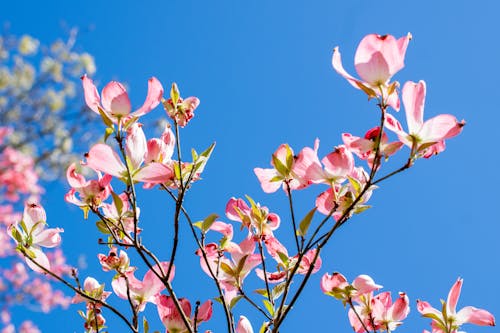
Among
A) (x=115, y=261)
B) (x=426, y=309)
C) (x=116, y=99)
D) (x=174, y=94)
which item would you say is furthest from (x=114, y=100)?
(x=426, y=309)

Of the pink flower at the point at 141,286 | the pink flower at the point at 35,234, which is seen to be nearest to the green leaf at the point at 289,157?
the pink flower at the point at 141,286

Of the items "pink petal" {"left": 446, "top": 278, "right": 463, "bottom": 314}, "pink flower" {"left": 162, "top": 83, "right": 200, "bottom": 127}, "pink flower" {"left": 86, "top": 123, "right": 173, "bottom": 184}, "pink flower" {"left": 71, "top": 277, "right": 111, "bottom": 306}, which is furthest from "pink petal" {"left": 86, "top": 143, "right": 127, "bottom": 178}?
"pink petal" {"left": 446, "top": 278, "right": 463, "bottom": 314}

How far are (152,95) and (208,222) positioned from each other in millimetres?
207

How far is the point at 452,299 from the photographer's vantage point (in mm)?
655

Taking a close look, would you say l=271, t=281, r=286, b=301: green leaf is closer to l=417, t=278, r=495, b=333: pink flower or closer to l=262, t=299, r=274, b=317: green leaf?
l=262, t=299, r=274, b=317: green leaf

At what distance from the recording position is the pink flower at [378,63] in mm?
499

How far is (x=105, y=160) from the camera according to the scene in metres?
0.56

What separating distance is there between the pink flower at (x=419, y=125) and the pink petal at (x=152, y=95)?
0.85ft

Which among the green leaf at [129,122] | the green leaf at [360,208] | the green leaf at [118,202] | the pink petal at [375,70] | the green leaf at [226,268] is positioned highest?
the green leaf at [129,122]

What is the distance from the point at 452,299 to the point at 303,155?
282mm

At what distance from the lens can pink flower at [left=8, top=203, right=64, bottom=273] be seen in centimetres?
65

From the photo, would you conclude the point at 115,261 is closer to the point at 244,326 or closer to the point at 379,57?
the point at 244,326

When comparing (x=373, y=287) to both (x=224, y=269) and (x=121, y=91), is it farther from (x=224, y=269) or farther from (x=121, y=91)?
(x=121, y=91)

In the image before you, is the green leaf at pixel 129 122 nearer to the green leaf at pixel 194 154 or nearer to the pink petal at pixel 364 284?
the green leaf at pixel 194 154
